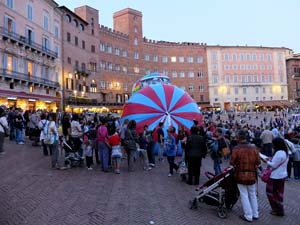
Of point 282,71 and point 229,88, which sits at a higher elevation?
point 282,71

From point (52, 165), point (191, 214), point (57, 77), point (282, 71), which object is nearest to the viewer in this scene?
point (191, 214)

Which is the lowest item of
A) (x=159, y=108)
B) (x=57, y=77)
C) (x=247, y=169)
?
(x=247, y=169)

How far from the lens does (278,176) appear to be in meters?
5.45

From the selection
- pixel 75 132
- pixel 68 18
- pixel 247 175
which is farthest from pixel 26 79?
pixel 247 175

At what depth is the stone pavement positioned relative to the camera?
517 centimetres

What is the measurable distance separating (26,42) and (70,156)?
24.5m

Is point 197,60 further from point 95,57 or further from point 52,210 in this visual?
point 52,210

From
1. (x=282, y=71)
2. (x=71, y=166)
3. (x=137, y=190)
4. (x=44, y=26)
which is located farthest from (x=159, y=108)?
(x=282, y=71)

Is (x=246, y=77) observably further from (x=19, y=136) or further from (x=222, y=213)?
(x=222, y=213)

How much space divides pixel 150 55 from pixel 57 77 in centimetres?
2680

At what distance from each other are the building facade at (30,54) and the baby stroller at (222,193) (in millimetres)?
24789

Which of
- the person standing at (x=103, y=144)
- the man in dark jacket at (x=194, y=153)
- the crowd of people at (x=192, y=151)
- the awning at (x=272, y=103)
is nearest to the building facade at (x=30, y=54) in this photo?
the crowd of people at (x=192, y=151)

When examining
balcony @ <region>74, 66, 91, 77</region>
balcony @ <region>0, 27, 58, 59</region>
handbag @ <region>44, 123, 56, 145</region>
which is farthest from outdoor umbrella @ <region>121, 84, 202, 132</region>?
balcony @ <region>74, 66, 91, 77</region>

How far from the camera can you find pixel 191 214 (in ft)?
17.9
